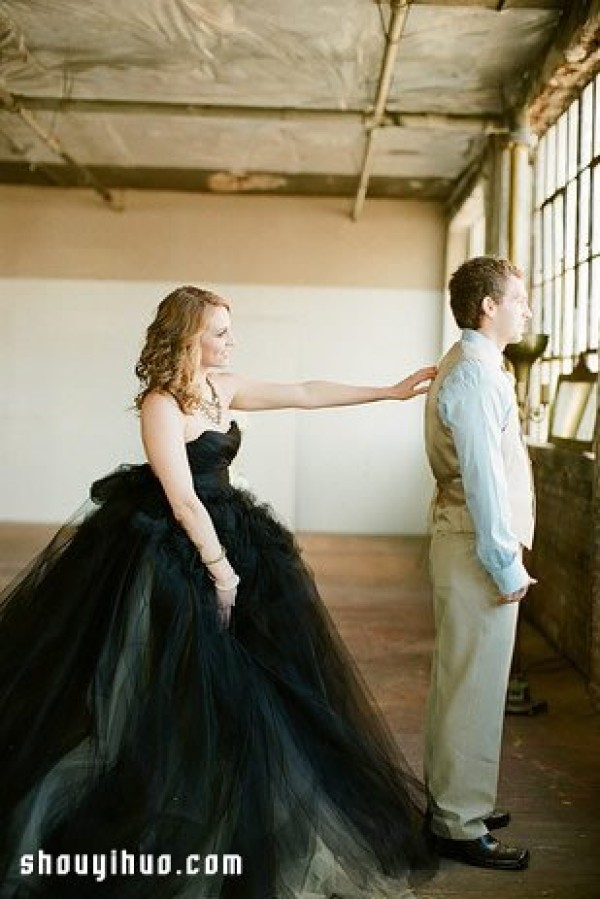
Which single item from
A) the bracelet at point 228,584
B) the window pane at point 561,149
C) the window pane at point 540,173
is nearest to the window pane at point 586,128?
the window pane at point 561,149

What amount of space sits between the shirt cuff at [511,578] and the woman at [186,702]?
461 millimetres

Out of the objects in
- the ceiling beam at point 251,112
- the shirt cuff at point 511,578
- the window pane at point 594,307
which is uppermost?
the ceiling beam at point 251,112

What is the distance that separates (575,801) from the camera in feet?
11.0

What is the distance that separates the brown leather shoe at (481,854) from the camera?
2.78 meters

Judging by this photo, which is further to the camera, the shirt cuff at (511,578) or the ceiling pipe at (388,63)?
the ceiling pipe at (388,63)

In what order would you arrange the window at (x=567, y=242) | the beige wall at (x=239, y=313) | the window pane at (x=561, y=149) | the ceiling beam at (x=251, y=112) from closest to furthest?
1. the window at (x=567, y=242)
2. the window pane at (x=561, y=149)
3. the ceiling beam at (x=251, y=112)
4. the beige wall at (x=239, y=313)

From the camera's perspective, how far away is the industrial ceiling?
18.0 ft

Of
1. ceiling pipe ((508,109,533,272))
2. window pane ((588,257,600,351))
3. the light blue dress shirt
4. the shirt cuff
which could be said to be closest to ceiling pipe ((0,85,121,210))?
ceiling pipe ((508,109,533,272))

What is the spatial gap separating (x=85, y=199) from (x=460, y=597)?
834 cm

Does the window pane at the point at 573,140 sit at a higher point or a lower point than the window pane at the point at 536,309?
higher

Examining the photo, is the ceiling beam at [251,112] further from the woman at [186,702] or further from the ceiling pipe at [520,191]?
the woman at [186,702]

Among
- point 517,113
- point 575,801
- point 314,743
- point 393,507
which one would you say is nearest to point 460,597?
point 314,743

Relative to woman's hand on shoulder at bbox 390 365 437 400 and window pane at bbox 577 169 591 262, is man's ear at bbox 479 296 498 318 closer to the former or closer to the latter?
woman's hand on shoulder at bbox 390 365 437 400

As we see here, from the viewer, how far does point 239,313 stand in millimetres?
10234
